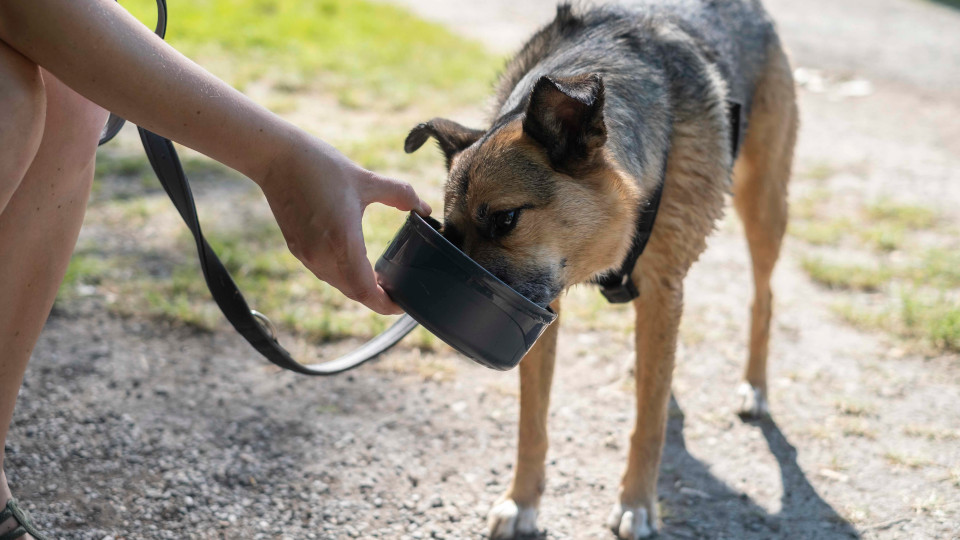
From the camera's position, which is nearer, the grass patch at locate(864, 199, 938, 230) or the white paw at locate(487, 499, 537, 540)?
the white paw at locate(487, 499, 537, 540)

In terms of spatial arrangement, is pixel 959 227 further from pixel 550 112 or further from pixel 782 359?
pixel 550 112

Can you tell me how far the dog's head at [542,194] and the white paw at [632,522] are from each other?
92 cm

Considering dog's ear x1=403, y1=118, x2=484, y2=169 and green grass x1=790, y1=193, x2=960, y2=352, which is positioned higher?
green grass x1=790, y1=193, x2=960, y2=352

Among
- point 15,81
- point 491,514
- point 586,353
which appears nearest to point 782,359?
point 586,353

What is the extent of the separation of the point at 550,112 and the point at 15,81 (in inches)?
53.2

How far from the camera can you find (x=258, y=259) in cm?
462

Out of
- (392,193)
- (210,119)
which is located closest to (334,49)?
(392,193)

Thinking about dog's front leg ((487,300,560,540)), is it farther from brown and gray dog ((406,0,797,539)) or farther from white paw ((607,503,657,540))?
white paw ((607,503,657,540))

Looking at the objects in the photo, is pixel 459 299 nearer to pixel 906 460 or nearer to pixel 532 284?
pixel 532 284

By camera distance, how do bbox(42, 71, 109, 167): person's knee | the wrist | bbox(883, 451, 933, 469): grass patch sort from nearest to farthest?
the wrist
bbox(42, 71, 109, 167): person's knee
bbox(883, 451, 933, 469): grass patch

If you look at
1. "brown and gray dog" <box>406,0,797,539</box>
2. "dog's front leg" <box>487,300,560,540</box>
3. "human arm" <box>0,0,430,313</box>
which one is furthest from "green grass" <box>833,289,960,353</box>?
"human arm" <box>0,0,430,313</box>

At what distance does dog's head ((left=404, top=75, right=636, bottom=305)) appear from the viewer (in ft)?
7.64

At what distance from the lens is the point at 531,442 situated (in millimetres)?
2930

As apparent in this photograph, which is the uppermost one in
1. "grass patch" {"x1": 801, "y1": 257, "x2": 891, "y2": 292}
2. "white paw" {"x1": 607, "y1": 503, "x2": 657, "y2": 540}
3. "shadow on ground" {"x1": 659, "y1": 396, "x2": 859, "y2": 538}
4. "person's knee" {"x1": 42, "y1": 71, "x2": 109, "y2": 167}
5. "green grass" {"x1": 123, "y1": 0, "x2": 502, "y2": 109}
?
"green grass" {"x1": 123, "y1": 0, "x2": 502, "y2": 109}
